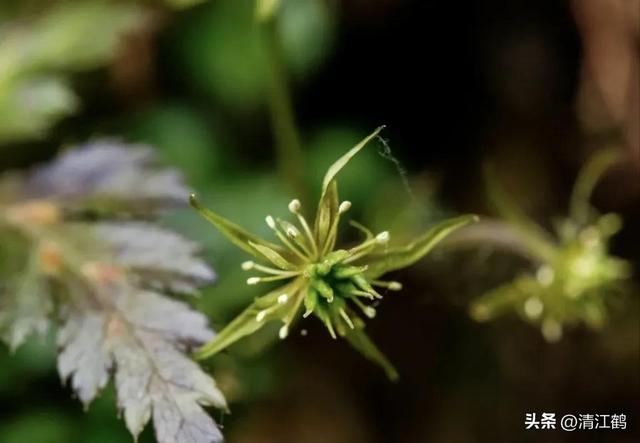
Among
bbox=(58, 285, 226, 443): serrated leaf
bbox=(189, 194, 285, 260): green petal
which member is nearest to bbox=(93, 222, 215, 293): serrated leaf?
bbox=(58, 285, 226, 443): serrated leaf

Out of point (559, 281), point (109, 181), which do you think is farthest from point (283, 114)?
point (559, 281)

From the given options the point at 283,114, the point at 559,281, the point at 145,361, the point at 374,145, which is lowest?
the point at 145,361

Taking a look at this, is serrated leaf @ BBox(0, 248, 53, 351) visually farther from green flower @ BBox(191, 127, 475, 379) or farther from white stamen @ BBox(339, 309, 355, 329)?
white stamen @ BBox(339, 309, 355, 329)

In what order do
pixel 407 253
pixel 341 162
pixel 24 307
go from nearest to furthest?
pixel 341 162, pixel 407 253, pixel 24 307

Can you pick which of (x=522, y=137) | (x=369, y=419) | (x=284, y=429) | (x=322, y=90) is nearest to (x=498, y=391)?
(x=369, y=419)

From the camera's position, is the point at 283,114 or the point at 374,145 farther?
the point at 374,145

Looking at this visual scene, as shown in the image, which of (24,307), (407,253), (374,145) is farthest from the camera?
(374,145)

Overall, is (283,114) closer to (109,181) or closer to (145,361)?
(109,181)
